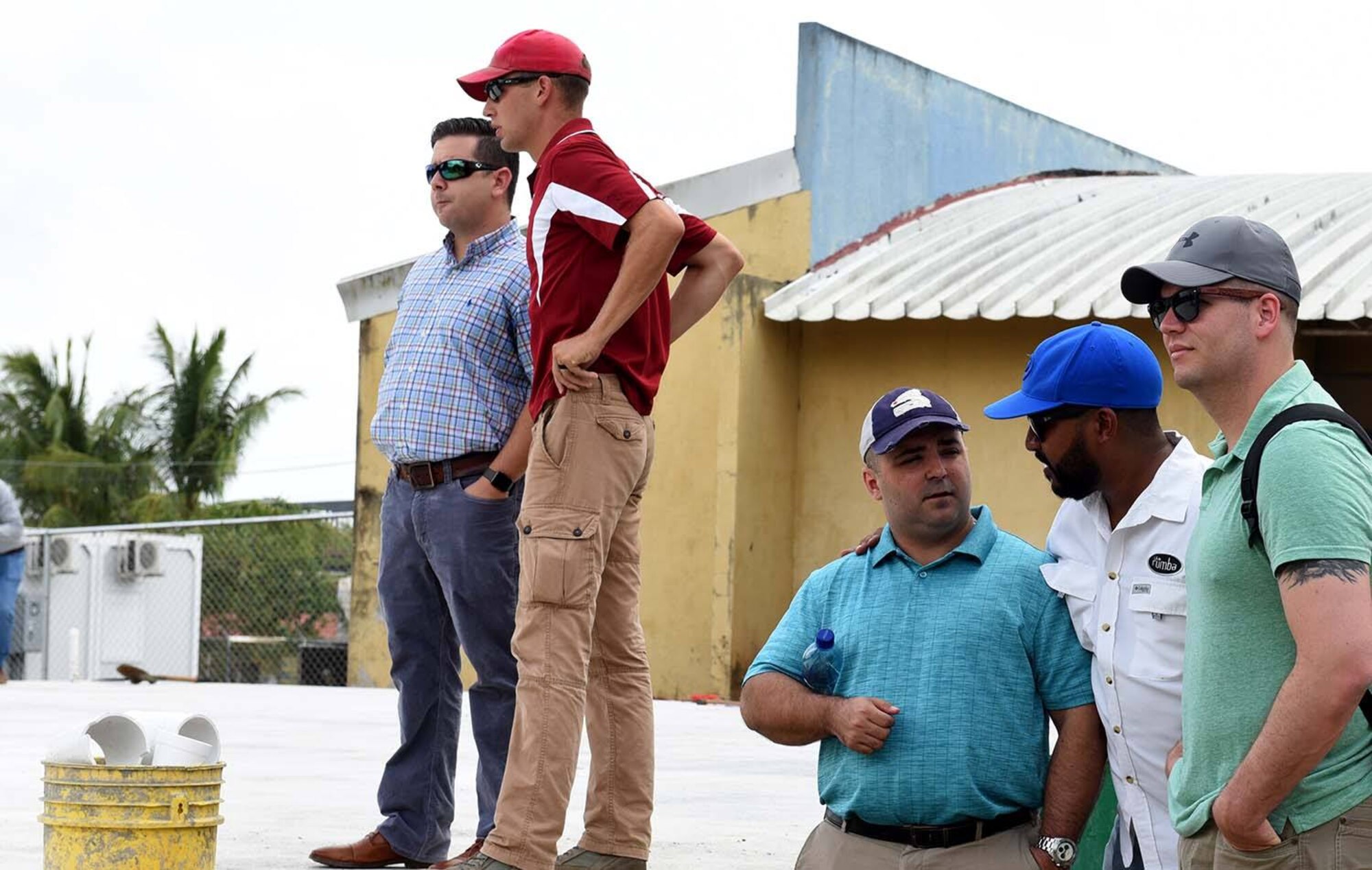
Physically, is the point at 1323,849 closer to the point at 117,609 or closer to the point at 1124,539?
the point at 1124,539

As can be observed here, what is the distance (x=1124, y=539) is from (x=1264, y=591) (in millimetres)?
782

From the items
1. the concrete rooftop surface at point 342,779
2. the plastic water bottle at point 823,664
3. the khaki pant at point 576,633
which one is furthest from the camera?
the concrete rooftop surface at point 342,779

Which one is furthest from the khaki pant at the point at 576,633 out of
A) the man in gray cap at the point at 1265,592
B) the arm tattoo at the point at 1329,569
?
the arm tattoo at the point at 1329,569

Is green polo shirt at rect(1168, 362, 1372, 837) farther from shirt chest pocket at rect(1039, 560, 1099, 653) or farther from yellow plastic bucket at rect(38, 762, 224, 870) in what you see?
yellow plastic bucket at rect(38, 762, 224, 870)

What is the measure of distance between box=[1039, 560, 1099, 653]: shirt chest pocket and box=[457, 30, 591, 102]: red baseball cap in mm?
1789

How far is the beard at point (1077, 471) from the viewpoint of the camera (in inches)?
140

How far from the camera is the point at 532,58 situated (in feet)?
14.7

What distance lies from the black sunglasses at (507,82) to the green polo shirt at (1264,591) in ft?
7.15

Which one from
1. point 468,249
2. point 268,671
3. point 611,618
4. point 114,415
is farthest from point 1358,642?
point 114,415

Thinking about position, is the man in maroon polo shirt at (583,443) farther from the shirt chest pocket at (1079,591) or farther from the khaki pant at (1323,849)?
the khaki pant at (1323,849)

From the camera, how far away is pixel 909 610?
370 cm

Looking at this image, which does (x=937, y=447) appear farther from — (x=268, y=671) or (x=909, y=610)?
(x=268, y=671)

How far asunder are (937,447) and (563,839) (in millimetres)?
2214

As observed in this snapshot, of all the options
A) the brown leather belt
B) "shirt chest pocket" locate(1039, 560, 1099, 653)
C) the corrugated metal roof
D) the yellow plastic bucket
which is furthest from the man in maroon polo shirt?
the corrugated metal roof
